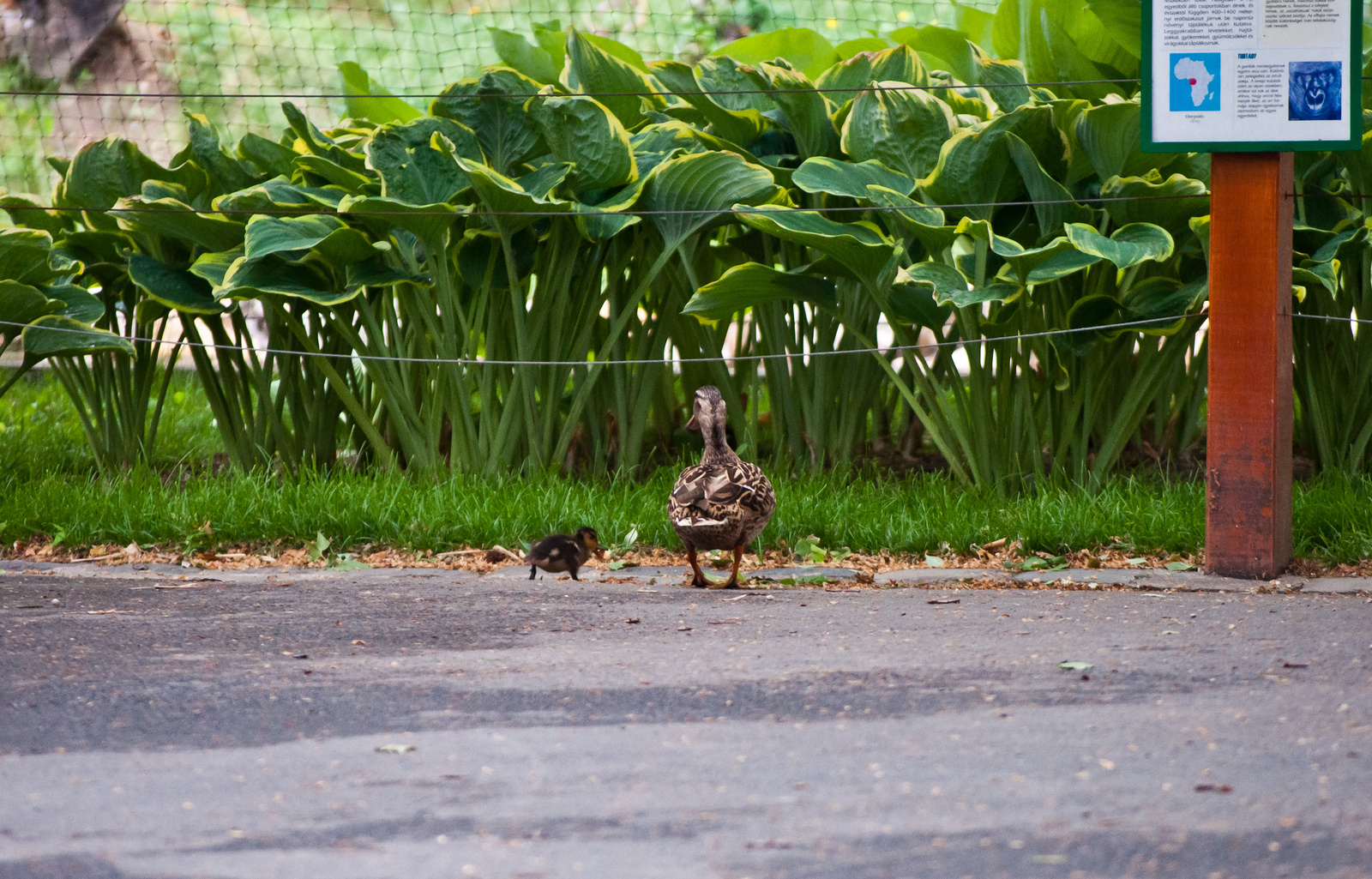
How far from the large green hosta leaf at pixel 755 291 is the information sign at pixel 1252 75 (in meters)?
1.71

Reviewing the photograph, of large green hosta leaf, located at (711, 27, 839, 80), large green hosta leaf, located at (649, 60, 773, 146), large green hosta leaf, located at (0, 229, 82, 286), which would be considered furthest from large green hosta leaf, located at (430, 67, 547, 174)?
large green hosta leaf, located at (0, 229, 82, 286)

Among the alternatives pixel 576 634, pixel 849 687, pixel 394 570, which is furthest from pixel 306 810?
pixel 394 570

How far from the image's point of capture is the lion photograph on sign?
203 inches

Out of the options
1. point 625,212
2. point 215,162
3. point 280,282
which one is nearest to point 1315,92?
point 625,212

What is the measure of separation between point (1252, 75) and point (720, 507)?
7.89ft

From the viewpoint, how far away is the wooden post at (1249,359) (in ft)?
17.1

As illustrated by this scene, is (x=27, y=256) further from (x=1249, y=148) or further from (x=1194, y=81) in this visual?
(x=1249, y=148)

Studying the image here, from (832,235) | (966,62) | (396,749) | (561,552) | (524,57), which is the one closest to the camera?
(396,749)

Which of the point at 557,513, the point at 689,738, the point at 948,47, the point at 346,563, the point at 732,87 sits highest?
the point at 948,47

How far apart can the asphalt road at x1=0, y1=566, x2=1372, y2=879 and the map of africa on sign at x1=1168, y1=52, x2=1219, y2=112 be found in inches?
68.9

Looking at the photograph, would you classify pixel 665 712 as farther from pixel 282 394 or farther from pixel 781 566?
pixel 282 394

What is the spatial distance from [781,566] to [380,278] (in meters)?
2.23

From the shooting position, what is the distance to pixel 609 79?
7035mm

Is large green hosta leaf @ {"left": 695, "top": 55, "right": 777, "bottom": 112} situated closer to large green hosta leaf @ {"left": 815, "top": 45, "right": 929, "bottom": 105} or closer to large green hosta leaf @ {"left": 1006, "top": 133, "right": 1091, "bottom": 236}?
large green hosta leaf @ {"left": 815, "top": 45, "right": 929, "bottom": 105}
